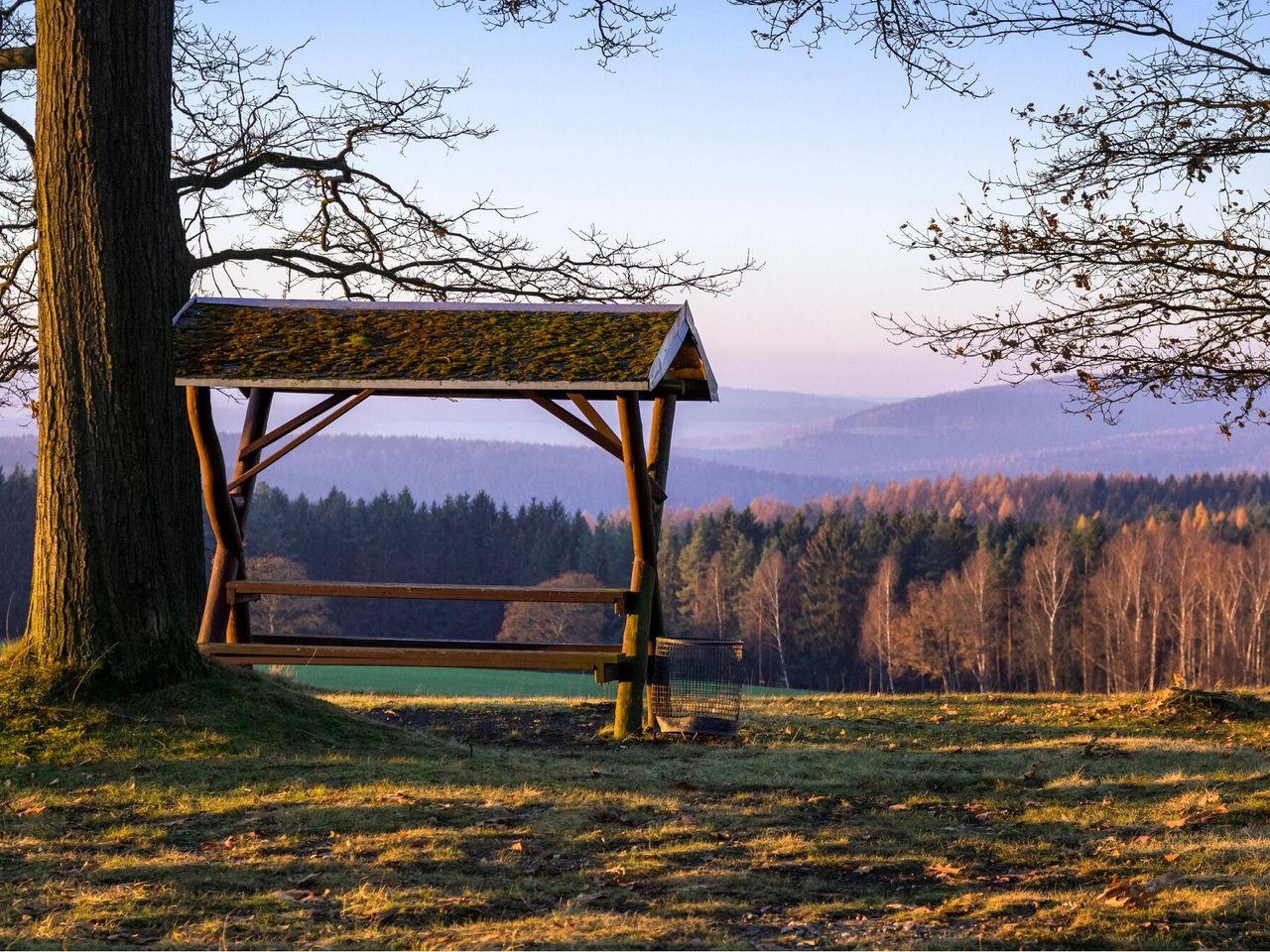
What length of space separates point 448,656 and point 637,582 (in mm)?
2060

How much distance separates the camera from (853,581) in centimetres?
8788

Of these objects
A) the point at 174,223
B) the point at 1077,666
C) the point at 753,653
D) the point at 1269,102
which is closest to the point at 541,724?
the point at 174,223

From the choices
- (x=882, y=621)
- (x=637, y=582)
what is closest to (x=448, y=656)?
(x=637, y=582)

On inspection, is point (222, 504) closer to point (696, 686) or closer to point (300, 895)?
point (696, 686)

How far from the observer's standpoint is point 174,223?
47.6 ft

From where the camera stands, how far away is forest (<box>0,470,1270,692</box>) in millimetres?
72750

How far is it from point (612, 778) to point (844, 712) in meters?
5.88

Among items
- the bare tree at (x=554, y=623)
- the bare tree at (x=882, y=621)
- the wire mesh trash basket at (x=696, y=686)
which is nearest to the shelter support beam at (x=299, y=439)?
the wire mesh trash basket at (x=696, y=686)

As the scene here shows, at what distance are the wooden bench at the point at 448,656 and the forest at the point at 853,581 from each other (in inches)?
1872

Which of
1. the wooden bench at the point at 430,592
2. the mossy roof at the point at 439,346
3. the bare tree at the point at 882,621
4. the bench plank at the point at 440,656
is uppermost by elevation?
the mossy roof at the point at 439,346

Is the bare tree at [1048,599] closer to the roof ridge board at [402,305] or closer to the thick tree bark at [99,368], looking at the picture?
the roof ridge board at [402,305]

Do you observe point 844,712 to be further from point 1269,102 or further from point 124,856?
point 124,856

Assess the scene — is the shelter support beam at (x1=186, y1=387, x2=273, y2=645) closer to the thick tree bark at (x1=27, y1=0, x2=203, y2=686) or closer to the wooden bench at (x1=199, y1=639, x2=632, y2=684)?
the wooden bench at (x1=199, y1=639, x2=632, y2=684)

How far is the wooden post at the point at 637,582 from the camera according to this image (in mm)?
12242
